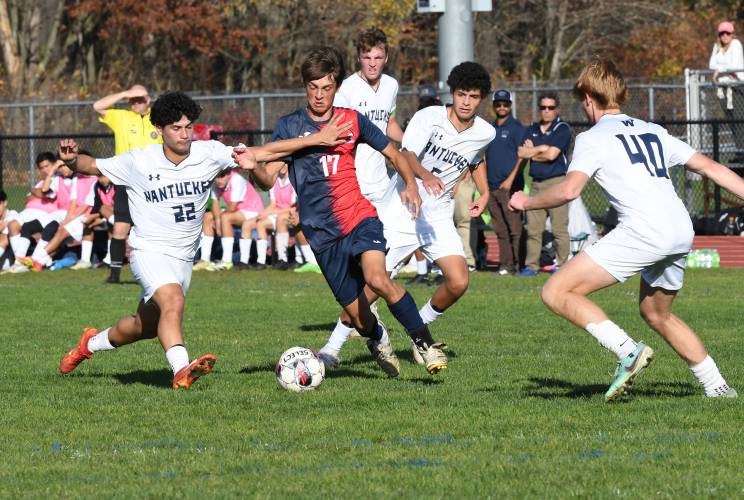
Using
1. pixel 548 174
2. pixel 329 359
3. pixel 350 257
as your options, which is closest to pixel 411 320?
pixel 350 257

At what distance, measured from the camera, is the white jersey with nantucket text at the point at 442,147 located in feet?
32.3

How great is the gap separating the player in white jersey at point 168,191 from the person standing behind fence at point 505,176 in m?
8.83

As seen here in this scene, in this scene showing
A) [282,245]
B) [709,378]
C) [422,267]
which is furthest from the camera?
[282,245]

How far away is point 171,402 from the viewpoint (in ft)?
26.0

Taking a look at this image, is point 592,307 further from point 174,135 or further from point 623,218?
point 174,135

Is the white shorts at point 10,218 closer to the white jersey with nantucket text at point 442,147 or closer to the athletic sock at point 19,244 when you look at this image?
the athletic sock at point 19,244

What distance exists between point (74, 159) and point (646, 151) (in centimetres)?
357

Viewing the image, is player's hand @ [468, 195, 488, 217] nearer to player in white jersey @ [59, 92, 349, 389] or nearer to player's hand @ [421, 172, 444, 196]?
player's hand @ [421, 172, 444, 196]

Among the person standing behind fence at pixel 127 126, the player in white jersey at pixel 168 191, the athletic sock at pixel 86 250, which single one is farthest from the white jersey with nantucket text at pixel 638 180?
the athletic sock at pixel 86 250

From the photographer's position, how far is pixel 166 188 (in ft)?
28.0

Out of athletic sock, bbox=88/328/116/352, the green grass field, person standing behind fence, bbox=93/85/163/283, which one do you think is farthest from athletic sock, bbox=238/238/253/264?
athletic sock, bbox=88/328/116/352

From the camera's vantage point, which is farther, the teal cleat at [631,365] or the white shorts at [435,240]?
the white shorts at [435,240]

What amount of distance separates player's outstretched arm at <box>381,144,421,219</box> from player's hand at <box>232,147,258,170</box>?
92cm

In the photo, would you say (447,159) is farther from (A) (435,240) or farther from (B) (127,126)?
(B) (127,126)
